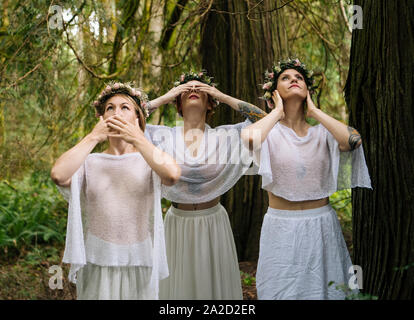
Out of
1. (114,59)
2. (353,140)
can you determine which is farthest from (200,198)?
(114,59)

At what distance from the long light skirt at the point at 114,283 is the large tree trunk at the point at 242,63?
2.71 meters

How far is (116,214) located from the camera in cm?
295

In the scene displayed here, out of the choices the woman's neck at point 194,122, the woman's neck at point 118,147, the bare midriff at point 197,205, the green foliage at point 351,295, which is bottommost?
the green foliage at point 351,295

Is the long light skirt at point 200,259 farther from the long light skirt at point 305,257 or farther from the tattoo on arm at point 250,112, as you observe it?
the tattoo on arm at point 250,112

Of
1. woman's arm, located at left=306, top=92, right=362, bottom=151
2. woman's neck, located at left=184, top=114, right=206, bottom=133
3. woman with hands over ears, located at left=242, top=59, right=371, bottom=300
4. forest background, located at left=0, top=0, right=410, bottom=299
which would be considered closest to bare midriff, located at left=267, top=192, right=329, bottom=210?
woman with hands over ears, located at left=242, top=59, right=371, bottom=300

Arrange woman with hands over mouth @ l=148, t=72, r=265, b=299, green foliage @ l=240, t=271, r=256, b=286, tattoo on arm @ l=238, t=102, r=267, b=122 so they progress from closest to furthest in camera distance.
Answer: woman with hands over mouth @ l=148, t=72, r=265, b=299 < tattoo on arm @ l=238, t=102, r=267, b=122 < green foliage @ l=240, t=271, r=256, b=286

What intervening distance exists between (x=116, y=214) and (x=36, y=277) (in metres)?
3.49

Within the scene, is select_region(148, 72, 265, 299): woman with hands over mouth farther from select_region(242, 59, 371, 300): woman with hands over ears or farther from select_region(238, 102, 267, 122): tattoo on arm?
select_region(242, 59, 371, 300): woman with hands over ears

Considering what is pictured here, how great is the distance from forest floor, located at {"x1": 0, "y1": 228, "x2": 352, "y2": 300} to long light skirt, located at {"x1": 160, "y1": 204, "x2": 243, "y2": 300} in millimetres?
1526

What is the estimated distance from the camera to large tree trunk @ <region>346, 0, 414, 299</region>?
3299mm

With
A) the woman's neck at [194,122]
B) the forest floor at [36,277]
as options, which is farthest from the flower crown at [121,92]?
the forest floor at [36,277]

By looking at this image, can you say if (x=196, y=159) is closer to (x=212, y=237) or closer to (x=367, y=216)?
(x=212, y=237)

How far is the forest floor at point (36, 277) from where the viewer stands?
5.23 m

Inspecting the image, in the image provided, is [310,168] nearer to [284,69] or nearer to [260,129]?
[260,129]
